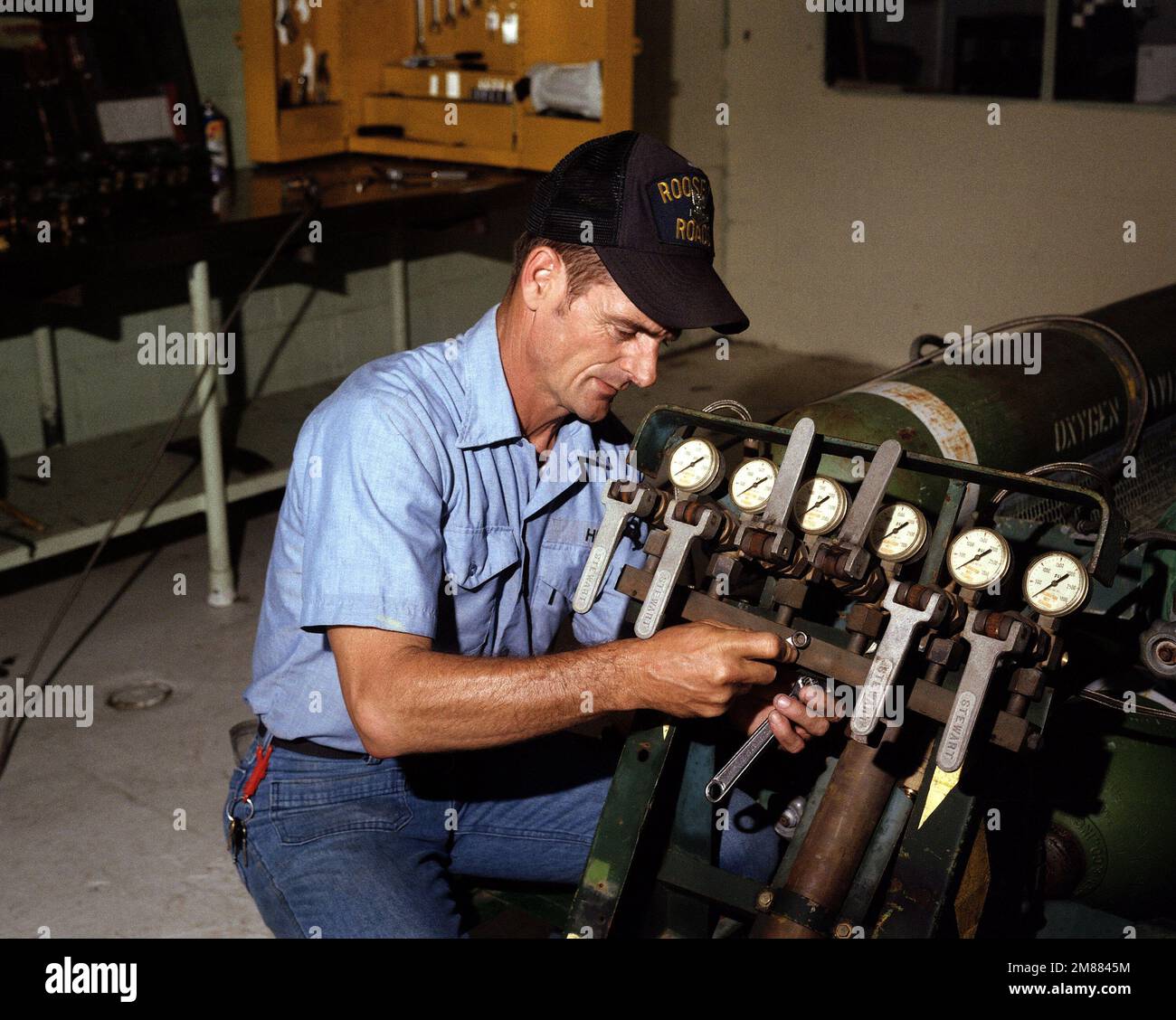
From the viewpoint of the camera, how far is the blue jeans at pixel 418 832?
1.28m

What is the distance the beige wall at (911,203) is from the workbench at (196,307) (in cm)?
185

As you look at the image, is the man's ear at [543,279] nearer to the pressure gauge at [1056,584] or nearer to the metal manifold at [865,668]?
the metal manifold at [865,668]

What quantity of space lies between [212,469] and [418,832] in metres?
1.59

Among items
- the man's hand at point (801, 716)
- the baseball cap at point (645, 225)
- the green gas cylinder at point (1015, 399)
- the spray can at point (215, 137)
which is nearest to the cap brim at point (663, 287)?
the baseball cap at point (645, 225)

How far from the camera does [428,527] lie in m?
1.29

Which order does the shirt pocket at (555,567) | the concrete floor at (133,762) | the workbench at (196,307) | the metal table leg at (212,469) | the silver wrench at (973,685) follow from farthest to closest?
the metal table leg at (212,469)
the workbench at (196,307)
the concrete floor at (133,762)
the shirt pocket at (555,567)
the silver wrench at (973,685)

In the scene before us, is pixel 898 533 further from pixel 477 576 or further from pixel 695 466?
pixel 477 576

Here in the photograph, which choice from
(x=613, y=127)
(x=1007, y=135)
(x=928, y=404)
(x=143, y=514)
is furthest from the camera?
(x=1007, y=135)

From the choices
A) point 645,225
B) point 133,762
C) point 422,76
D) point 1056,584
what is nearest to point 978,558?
point 1056,584

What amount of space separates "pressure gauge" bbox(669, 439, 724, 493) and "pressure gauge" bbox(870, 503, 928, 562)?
0.57 feet

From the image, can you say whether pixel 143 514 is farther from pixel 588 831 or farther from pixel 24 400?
pixel 588 831
